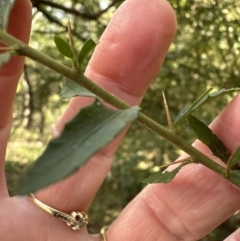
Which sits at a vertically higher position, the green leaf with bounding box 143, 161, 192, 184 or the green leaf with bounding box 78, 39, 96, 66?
the green leaf with bounding box 78, 39, 96, 66

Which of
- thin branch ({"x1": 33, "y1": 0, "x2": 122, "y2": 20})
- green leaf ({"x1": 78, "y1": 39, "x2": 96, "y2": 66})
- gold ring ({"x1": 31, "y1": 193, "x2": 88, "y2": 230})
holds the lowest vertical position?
gold ring ({"x1": 31, "y1": 193, "x2": 88, "y2": 230})

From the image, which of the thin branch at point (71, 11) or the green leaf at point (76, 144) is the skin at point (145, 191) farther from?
the thin branch at point (71, 11)

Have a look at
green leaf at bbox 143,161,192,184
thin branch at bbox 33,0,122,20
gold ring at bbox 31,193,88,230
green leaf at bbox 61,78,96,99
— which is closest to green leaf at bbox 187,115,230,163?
green leaf at bbox 143,161,192,184

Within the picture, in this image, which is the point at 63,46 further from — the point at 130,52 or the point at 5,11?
the point at 130,52

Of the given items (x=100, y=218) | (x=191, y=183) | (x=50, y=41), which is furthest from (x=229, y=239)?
(x=50, y=41)

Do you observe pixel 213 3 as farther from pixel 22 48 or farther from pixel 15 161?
pixel 15 161

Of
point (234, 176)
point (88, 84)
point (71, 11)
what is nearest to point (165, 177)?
point (234, 176)

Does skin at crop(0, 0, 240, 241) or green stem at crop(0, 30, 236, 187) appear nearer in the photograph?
green stem at crop(0, 30, 236, 187)

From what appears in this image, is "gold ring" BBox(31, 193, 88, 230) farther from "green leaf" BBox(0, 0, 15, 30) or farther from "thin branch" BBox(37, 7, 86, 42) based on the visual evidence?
"thin branch" BBox(37, 7, 86, 42)
